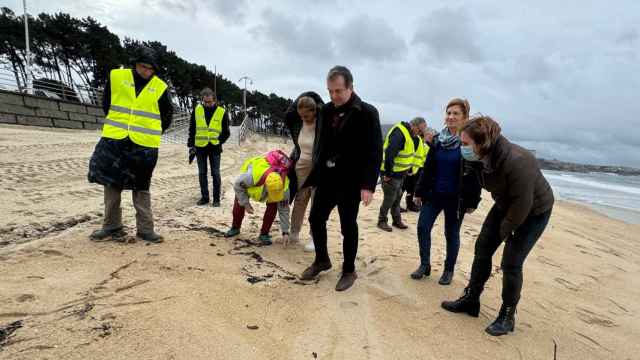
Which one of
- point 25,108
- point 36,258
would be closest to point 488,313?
point 36,258

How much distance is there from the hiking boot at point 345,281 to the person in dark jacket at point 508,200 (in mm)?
1032

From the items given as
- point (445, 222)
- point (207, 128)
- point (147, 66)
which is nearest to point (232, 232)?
point (147, 66)

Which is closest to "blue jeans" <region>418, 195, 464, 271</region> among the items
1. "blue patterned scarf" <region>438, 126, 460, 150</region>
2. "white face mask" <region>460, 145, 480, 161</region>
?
"blue patterned scarf" <region>438, 126, 460, 150</region>

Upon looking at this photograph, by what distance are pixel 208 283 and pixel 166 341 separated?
702 millimetres

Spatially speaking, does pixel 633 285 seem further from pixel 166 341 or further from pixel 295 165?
pixel 166 341

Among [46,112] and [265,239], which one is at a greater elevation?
[46,112]

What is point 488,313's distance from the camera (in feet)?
8.71

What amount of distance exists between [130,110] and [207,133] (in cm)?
198

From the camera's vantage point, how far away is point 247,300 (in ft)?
7.79

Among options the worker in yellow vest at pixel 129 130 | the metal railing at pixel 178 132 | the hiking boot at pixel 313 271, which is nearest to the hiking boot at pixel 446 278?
the hiking boot at pixel 313 271

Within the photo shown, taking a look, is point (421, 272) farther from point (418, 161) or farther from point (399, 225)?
point (418, 161)

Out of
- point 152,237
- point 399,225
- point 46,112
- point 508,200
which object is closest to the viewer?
point 508,200

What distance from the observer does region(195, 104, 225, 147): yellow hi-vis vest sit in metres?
5.05

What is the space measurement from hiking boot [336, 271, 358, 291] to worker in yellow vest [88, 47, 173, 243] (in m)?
2.15
